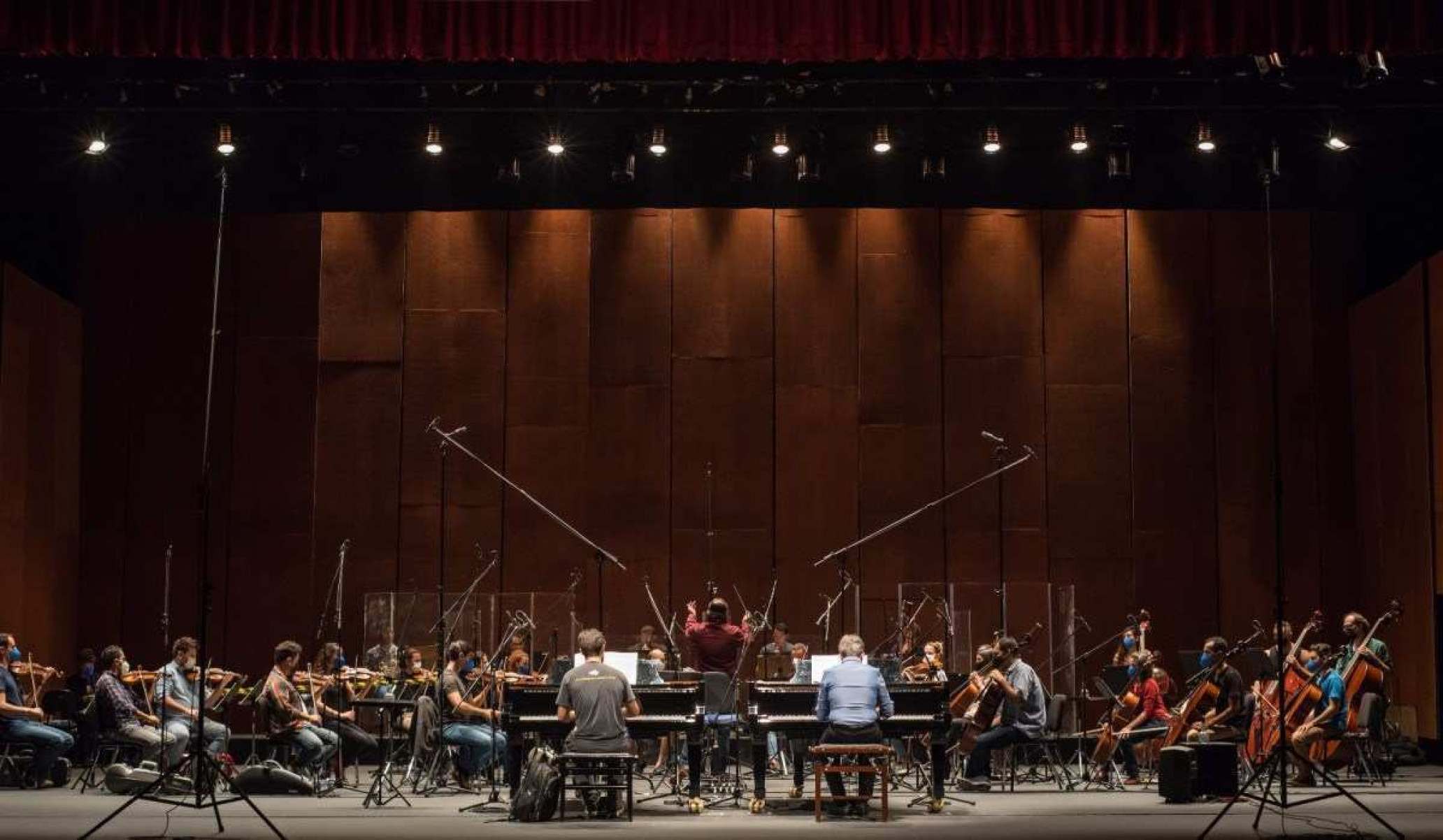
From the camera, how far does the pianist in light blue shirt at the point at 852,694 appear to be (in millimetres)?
10258

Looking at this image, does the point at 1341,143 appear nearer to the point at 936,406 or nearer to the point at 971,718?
the point at 936,406

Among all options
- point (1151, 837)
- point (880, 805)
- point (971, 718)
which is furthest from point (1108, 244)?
point (1151, 837)

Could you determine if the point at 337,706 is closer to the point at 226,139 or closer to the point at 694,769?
the point at 694,769

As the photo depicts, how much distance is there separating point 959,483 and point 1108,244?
2.92 m

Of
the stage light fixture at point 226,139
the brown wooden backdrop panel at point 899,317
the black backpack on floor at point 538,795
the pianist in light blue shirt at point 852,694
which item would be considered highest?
the stage light fixture at point 226,139

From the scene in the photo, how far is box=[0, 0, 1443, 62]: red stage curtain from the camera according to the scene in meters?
8.56

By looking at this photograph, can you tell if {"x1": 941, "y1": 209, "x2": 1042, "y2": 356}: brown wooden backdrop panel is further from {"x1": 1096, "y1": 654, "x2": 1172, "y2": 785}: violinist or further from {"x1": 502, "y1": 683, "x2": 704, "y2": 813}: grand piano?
{"x1": 502, "y1": 683, "x2": 704, "y2": 813}: grand piano

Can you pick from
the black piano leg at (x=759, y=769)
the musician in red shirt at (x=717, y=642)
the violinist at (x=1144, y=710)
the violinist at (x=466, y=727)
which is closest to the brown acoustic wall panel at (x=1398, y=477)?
the violinist at (x=1144, y=710)

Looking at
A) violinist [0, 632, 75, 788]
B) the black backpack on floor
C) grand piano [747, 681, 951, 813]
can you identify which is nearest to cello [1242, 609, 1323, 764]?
grand piano [747, 681, 951, 813]

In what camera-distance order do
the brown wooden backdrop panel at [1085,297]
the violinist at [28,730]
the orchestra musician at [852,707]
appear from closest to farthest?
the orchestra musician at [852,707]
the violinist at [28,730]
the brown wooden backdrop panel at [1085,297]

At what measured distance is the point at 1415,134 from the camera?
15.7m

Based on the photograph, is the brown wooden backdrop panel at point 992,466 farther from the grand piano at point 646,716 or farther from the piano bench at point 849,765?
the piano bench at point 849,765

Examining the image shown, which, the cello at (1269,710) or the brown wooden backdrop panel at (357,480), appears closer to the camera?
the cello at (1269,710)

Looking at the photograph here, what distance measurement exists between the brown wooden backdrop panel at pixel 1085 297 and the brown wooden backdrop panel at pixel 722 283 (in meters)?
2.90
